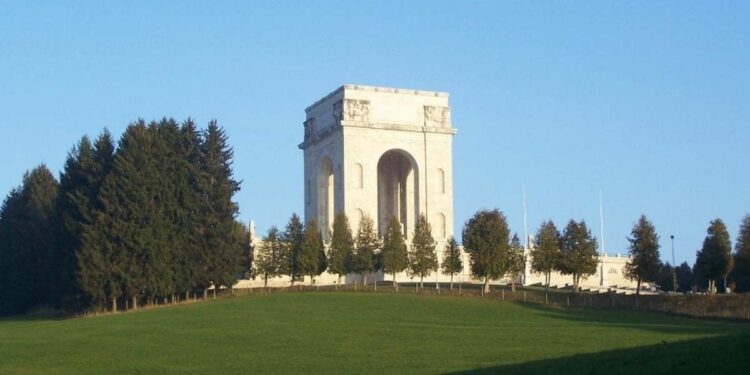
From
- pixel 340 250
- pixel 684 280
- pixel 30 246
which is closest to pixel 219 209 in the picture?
pixel 340 250

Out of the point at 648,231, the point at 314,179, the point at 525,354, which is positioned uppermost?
the point at 314,179

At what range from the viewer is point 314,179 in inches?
3465

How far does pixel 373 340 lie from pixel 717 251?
106 feet

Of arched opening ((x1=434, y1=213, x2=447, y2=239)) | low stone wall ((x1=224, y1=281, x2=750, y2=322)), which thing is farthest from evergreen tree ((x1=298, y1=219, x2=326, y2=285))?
arched opening ((x1=434, y1=213, x2=447, y2=239))

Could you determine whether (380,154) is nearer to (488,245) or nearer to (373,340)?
(488,245)

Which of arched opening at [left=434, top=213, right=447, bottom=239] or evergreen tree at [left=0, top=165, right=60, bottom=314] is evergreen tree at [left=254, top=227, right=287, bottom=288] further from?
arched opening at [left=434, top=213, right=447, bottom=239]

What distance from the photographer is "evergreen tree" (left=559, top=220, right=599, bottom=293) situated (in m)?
64.6

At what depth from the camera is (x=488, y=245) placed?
65000 mm

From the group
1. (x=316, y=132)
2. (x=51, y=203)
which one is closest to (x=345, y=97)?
(x=316, y=132)

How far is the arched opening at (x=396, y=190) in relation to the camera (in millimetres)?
87000

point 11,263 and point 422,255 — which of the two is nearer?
point 422,255

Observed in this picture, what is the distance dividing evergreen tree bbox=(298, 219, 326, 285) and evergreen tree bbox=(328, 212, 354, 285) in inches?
25.7

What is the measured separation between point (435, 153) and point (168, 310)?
1300 inches

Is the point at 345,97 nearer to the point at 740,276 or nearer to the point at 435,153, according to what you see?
the point at 435,153
